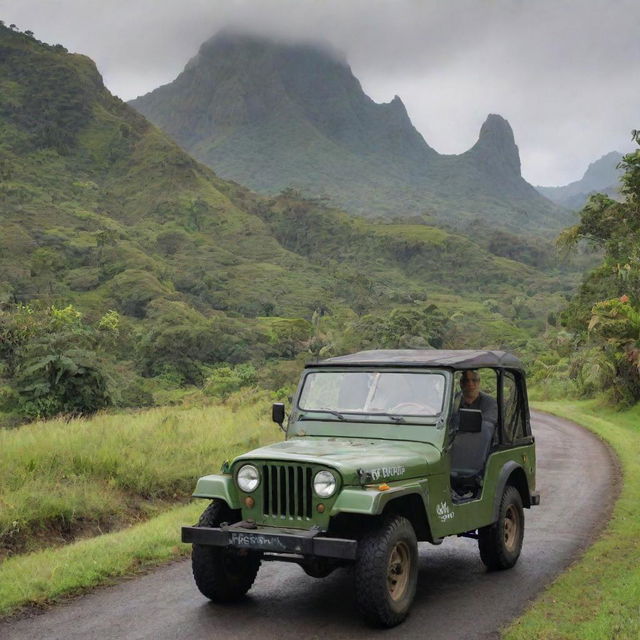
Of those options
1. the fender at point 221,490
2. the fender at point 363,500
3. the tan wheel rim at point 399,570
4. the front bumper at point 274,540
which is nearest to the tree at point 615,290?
the tan wheel rim at point 399,570

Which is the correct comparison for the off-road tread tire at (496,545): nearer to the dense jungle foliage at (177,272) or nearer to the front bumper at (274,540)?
the front bumper at (274,540)

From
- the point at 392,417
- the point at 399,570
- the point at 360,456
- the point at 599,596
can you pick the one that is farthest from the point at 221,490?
the point at 599,596

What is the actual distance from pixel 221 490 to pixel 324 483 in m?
0.96

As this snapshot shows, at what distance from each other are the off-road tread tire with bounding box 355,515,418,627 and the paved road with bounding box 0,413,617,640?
146 mm

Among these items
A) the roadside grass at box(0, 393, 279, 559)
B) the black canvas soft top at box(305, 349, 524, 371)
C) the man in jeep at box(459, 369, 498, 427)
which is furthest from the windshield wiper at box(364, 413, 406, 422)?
the roadside grass at box(0, 393, 279, 559)

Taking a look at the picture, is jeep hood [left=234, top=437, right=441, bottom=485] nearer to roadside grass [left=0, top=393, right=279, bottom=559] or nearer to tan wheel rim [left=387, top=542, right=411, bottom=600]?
tan wheel rim [left=387, top=542, right=411, bottom=600]

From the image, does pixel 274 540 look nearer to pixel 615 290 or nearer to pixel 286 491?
pixel 286 491

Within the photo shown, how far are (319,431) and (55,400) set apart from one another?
1184cm

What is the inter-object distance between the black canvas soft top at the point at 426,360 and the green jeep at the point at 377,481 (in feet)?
0.04

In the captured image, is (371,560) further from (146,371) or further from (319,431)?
(146,371)

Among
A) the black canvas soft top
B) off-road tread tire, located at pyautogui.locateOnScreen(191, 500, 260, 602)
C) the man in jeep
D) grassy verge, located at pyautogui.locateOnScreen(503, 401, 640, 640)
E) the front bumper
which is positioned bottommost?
grassy verge, located at pyautogui.locateOnScreen(503, 401, 640, 640)

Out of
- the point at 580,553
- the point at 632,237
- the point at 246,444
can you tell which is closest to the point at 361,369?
the point at 580,553

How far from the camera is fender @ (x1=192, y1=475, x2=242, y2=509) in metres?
6.39

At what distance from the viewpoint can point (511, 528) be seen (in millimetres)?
8203
